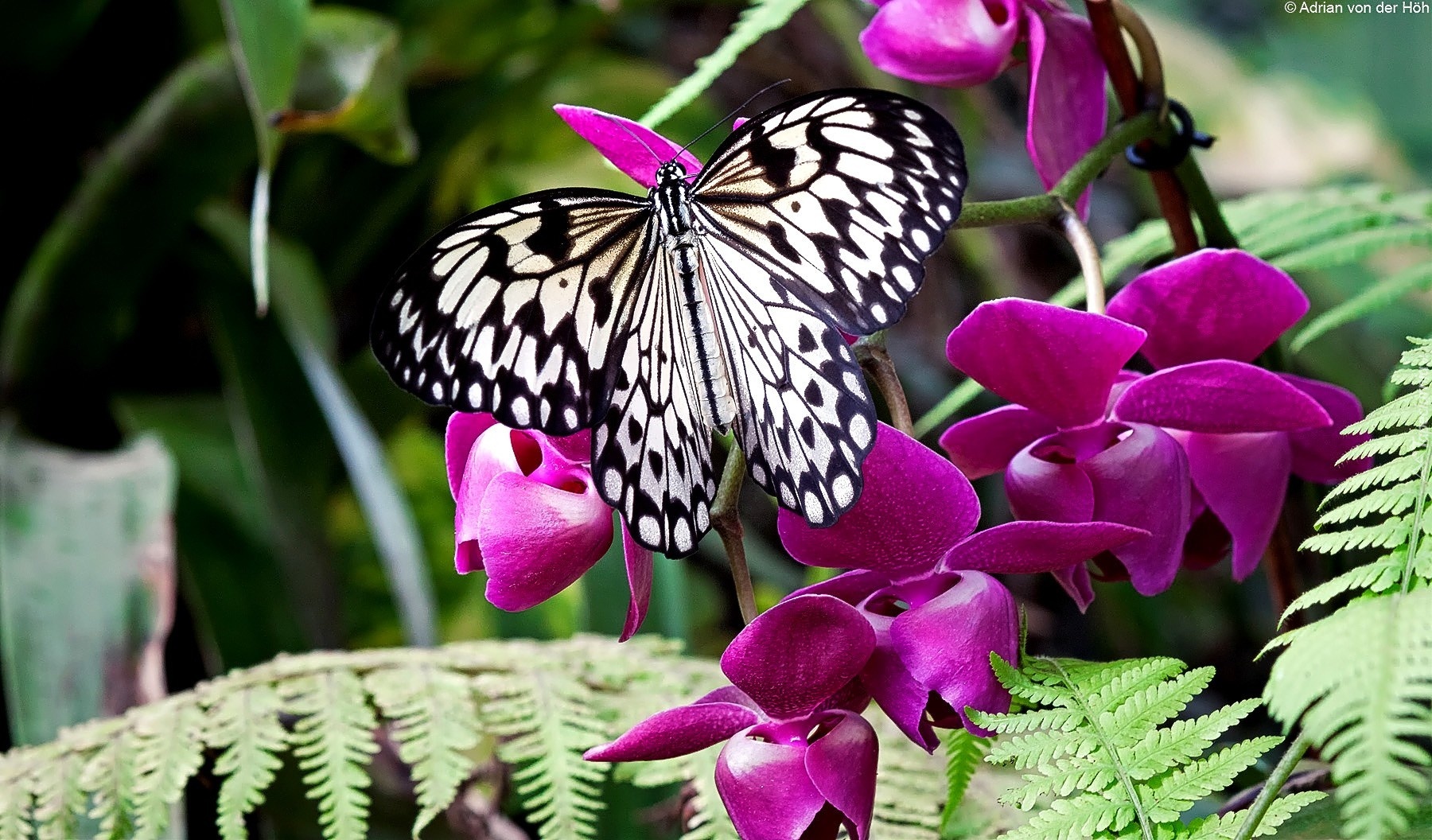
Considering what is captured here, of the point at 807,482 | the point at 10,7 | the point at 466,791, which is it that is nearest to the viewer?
the point at 807,482

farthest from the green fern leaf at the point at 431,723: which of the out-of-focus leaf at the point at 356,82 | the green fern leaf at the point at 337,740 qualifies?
the out-of-focus leaf at the point at 356,82

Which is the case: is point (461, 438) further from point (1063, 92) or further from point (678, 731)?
point (1063, 92)

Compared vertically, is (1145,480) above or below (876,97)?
below

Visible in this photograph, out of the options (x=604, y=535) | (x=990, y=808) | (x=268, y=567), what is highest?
(x=604, y=535)

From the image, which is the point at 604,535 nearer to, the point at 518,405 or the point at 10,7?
the point at 518,405

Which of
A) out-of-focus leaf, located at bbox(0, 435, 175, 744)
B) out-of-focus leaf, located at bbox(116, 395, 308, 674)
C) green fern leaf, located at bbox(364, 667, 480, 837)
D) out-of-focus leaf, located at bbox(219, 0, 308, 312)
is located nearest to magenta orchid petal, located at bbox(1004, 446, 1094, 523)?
green fern leaf, located at bbox(364, 667, 480, 837)

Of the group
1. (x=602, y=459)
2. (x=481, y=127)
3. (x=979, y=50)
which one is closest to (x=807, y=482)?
(x=602, y=459)

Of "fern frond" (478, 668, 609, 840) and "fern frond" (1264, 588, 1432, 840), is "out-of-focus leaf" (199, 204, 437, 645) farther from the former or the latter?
"fern frond" (1264, 588, 1432, 840)
